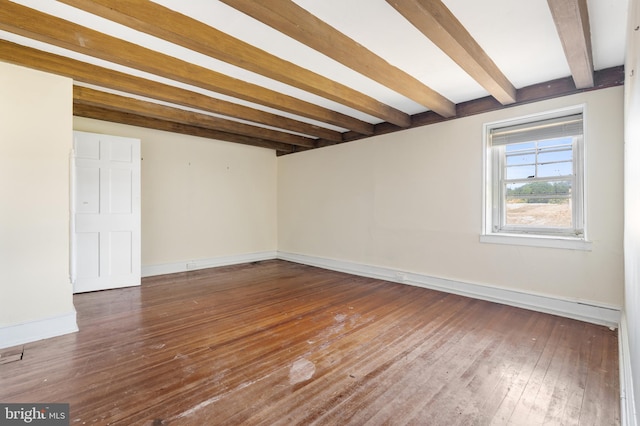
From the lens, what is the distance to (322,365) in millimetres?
2188

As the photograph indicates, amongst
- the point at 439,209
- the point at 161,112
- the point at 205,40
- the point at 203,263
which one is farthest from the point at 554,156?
the point at 203,263

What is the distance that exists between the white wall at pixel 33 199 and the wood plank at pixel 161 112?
2.46 feet

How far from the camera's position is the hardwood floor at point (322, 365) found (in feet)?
5.58

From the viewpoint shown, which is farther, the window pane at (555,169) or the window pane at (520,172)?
the window pane at (520,172)

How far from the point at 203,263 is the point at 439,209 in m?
4.30

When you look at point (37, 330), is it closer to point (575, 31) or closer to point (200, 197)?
point (200, 197)

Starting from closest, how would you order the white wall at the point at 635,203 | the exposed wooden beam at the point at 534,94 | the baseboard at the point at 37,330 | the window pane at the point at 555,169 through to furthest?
the white wall at the point at 635,203
the baseboard at the point at 37,330
the exposed wooden beam at the point at 534,94
the window pane at the point at 555,169

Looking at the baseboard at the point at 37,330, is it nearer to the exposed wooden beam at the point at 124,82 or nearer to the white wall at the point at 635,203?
the exposed wooden beam at the point at 124,82

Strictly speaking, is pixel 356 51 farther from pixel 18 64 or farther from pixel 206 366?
pixel 18 64

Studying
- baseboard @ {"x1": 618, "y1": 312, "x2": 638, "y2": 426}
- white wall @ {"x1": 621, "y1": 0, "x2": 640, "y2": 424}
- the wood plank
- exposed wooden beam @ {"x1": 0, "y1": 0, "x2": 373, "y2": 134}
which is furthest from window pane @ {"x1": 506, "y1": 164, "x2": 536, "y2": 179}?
the wood plank

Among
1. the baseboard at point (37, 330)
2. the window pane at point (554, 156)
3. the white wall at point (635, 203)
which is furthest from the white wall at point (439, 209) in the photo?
the baseboard at point (37, 330)

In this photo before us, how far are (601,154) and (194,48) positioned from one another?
3.93 metres

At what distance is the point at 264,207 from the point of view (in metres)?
6.56

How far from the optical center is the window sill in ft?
10.1
